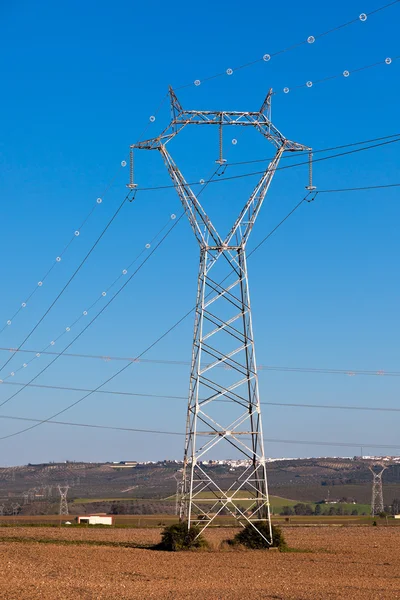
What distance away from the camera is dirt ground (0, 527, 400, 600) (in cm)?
3173

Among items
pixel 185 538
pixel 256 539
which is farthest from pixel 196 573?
pixel 256 539

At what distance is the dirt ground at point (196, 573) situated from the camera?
31.7 m

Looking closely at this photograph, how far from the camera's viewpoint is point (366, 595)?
3203cm

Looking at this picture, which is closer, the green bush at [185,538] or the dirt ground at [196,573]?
the dirt ground at [196,573]

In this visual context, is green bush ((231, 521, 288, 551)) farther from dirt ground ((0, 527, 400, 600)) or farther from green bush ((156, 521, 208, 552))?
green bush ((156, 521, 208, 552))

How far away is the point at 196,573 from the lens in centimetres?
3947

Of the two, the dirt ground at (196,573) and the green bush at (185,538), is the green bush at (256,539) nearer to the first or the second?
the dirt ground at (196,573)

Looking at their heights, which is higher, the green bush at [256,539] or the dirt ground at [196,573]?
the green bush at [256,539]

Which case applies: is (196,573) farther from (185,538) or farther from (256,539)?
(256,539)

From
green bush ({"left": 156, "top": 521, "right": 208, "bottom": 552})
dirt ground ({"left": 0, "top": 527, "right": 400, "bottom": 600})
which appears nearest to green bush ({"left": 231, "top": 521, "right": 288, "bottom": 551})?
dirt ground ({"left": 0, "top": 527, "right": 400, "bottom": 600})

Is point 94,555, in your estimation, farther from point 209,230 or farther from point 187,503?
point 209,230

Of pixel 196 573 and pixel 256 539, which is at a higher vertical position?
pixel 256 539

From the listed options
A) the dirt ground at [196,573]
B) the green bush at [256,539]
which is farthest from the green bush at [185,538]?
the green bush at [256,539]

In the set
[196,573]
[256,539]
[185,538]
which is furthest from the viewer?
[256,539]
